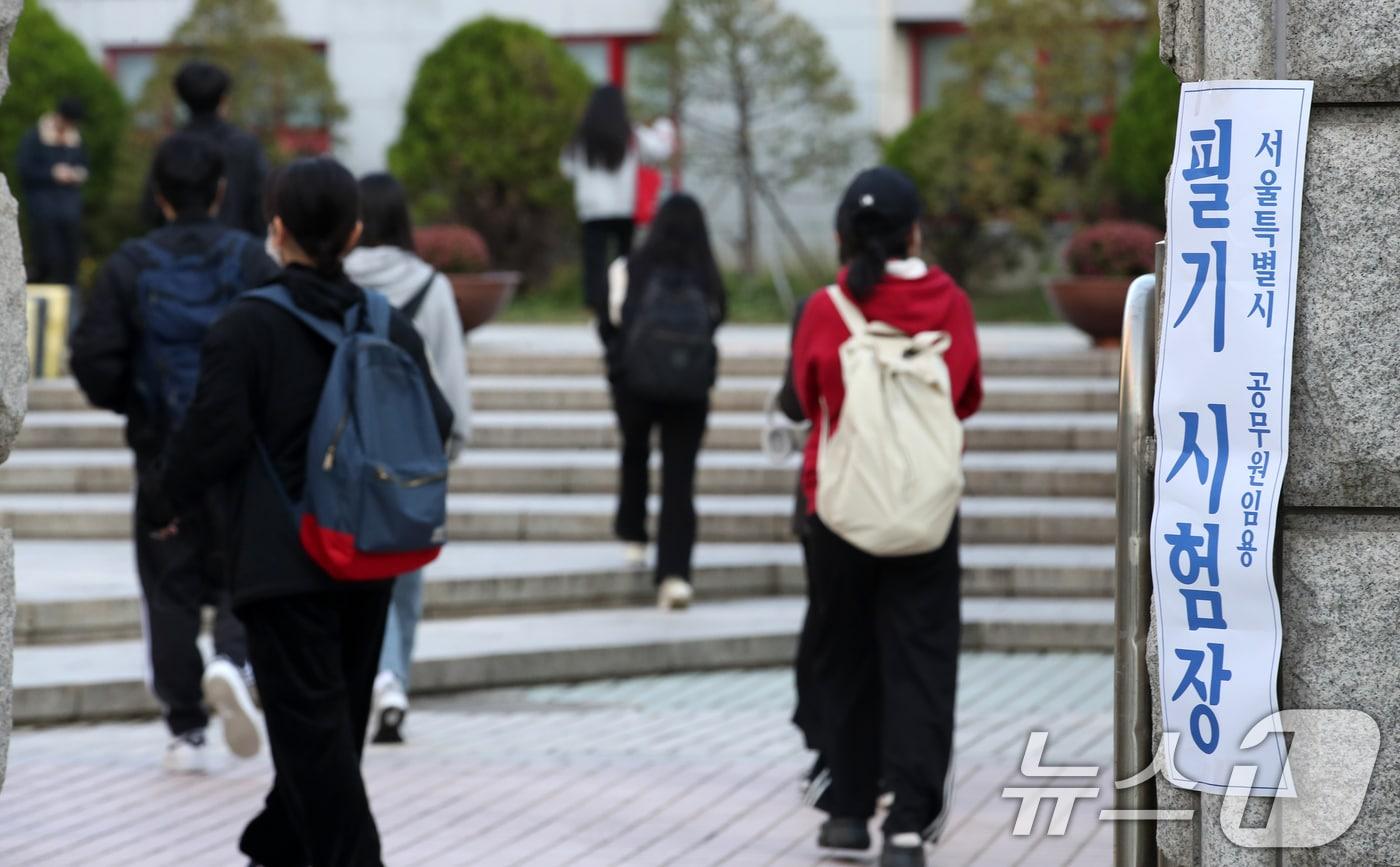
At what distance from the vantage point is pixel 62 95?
21.7m

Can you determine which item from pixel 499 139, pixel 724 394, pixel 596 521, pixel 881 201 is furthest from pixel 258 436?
pixel 499 139

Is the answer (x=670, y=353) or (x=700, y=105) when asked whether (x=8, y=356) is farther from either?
(x=700, y=105)

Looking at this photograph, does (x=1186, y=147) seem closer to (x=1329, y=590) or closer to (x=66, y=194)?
(x=1329, y=590)

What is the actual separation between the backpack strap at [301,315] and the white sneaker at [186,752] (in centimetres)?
256

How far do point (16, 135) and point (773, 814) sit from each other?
1693 centimetres

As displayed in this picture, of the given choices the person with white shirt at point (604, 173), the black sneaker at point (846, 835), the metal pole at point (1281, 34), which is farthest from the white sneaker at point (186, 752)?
the person with white shirt at point (604, 173)

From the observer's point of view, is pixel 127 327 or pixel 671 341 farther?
pixel 671 341

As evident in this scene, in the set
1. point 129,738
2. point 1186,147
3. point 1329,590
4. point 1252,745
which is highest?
point 1186,147

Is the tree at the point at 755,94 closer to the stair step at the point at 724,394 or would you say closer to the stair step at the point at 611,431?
the stair step at the point at 724,394

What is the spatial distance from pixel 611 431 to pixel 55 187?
23.1ft

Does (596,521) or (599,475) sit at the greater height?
(599,475)

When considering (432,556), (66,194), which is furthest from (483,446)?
(432,556)

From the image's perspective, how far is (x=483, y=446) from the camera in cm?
1320

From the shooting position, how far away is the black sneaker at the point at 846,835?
615 cm
